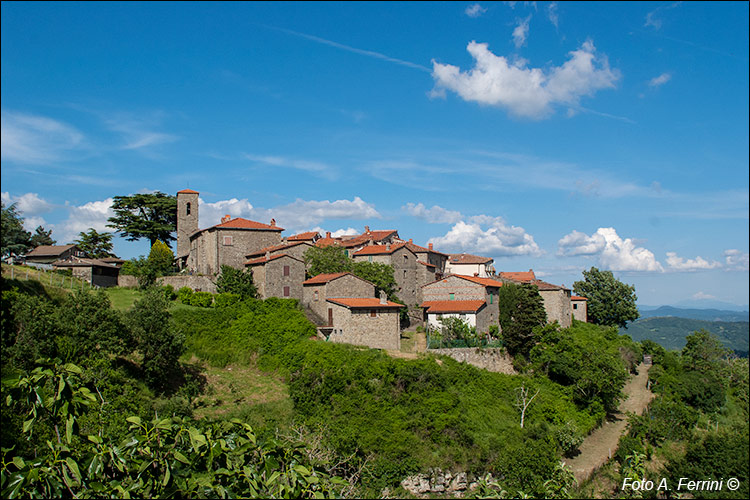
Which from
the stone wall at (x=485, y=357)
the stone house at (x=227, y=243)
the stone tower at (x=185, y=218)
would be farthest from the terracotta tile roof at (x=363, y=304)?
the stone tower at (x=185, y=218)

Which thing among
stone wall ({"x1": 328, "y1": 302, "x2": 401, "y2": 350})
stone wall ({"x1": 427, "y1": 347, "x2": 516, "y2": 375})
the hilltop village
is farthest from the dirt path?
stone wall ({"x1": 328, "y1": 302, "x2": 401, "y2": 350})

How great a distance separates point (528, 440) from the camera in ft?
89.8

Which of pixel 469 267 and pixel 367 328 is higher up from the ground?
pixel 469 267

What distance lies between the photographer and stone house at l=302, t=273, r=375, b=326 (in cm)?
3350

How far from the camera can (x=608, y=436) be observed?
32.7 m

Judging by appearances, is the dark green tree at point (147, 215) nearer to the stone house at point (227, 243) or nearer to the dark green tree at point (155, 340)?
the stone house at point (227, 243)

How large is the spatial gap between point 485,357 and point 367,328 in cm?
820

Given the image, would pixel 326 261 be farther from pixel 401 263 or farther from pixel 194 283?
pixel 194 283

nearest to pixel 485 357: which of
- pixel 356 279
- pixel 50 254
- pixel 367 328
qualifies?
pixel 367 328

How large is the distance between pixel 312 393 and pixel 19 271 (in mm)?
18768

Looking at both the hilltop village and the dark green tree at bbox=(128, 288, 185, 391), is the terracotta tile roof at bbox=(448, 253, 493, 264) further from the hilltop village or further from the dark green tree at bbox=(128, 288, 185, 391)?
the dark green tree at bbox=(128, 288, 185, 391)

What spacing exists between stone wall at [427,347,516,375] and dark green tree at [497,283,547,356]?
96 cm

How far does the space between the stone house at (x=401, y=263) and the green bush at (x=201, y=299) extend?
11525 millimetres

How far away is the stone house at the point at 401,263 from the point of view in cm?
3969
